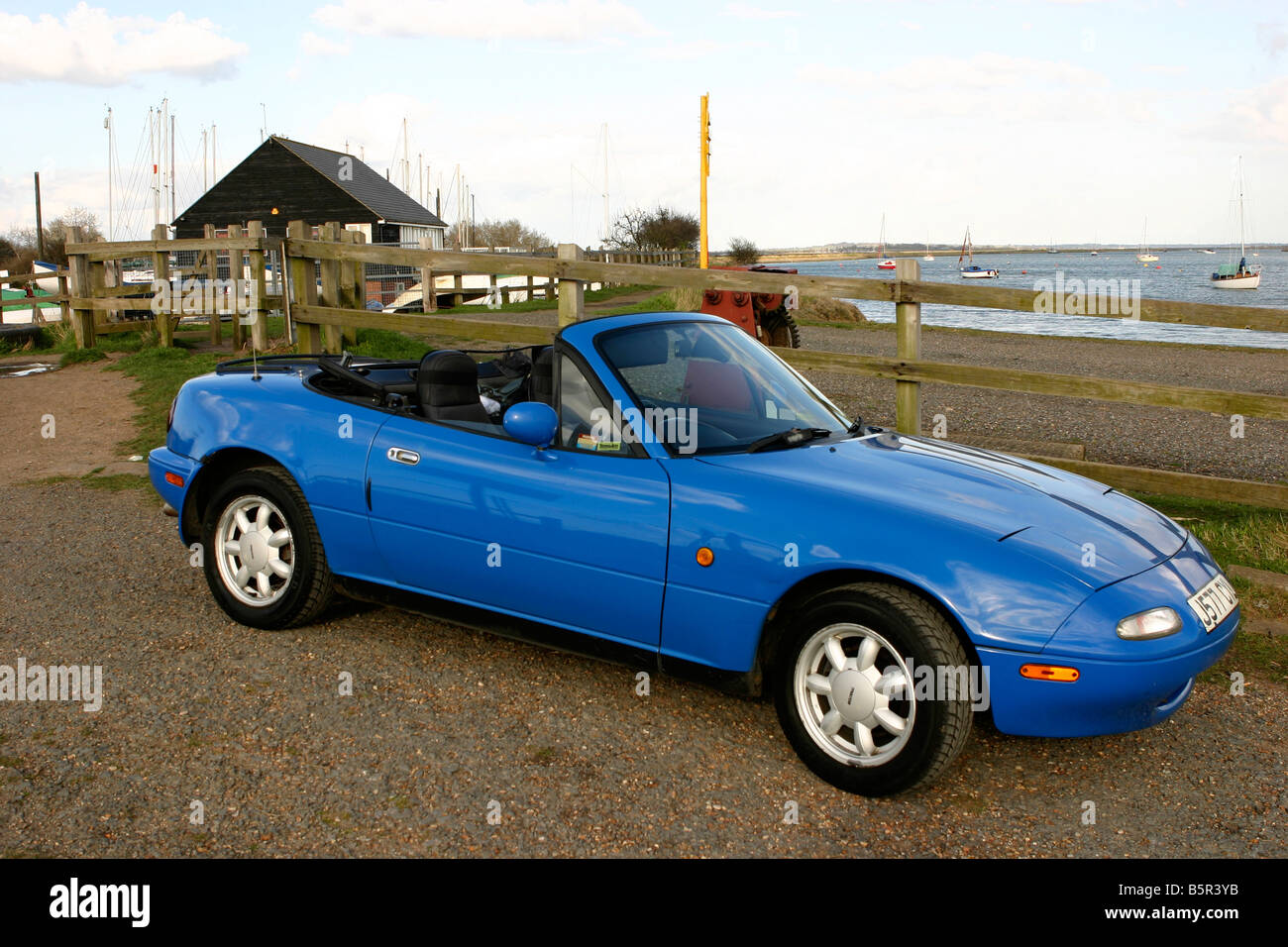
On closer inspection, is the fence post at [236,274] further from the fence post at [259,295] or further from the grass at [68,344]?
the grass at [68,344]

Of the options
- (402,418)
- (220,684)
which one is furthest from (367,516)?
(220,684)

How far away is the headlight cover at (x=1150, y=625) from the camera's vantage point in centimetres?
328

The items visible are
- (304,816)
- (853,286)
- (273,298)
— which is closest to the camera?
(304,816)

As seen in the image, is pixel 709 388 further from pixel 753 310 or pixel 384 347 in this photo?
pixel 384 347

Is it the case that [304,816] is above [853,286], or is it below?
below

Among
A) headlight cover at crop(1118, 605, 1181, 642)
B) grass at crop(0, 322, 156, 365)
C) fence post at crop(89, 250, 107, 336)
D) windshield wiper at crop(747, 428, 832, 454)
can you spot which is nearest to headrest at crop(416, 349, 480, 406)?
windshield wiper at crop(747, 428, 832, 454)

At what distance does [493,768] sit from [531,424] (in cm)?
121

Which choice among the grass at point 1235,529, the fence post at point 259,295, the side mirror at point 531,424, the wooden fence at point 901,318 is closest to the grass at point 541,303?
the fence post at point 259,295

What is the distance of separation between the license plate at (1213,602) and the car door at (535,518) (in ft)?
5.65

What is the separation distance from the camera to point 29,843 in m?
3.08

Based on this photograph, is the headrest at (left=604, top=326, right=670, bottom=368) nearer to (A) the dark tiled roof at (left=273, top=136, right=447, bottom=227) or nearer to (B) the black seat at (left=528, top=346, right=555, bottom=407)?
(B) the black seat at (left=528, top=346, right=555, bottom=407)

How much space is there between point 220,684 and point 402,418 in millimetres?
1254

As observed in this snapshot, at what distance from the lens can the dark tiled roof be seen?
49.4 meters
